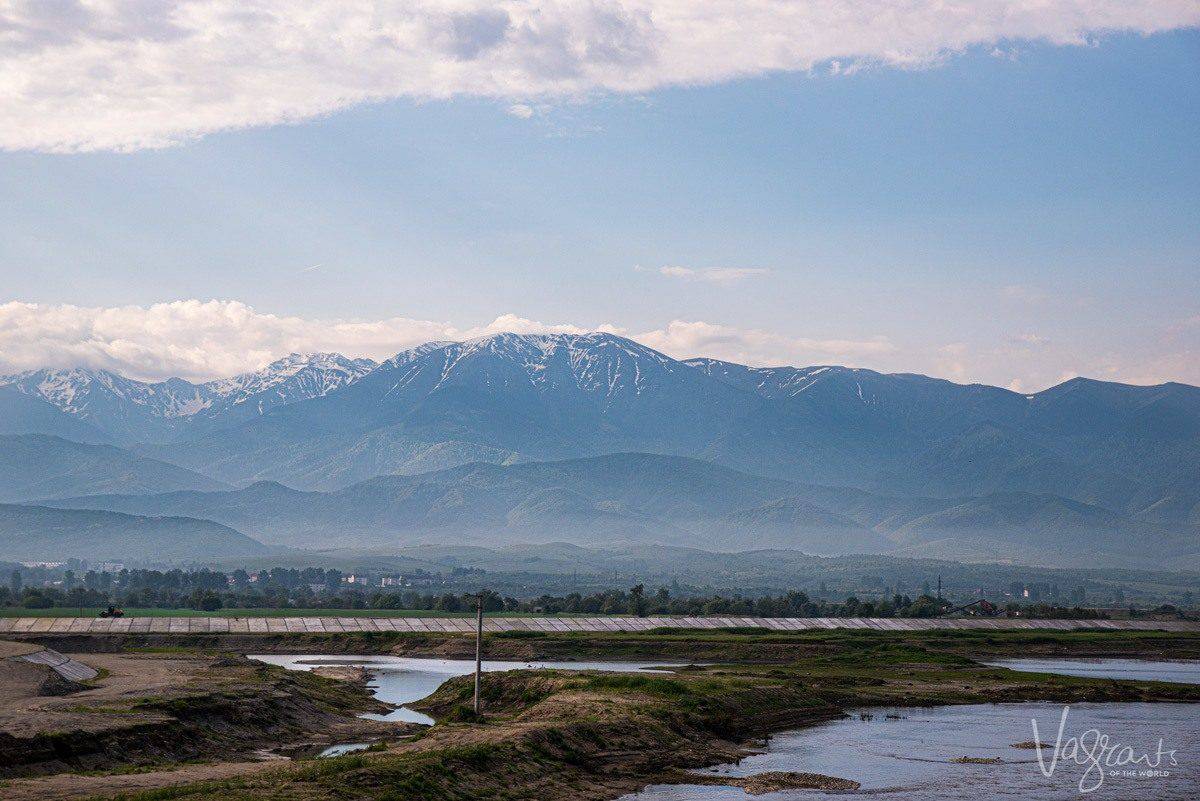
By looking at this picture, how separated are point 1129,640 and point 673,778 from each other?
104081 mm

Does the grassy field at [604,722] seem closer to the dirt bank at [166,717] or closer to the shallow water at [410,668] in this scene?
the dirt bank at [166,717]

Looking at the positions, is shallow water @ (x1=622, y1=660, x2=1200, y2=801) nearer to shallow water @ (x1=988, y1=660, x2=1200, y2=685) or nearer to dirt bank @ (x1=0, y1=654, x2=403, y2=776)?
dirt bank @ (x1=0, y1=654, x2=403, y2=776)

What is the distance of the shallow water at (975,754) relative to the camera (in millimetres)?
53219

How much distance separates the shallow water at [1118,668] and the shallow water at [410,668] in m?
31.2

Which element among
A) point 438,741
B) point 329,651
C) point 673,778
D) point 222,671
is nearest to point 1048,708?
point 673,778

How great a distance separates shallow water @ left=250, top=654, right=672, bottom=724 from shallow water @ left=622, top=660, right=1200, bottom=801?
70.2 feet

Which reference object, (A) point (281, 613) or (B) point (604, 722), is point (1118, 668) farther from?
(A) point (281, 613)

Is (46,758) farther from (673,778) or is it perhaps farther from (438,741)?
(673,778)

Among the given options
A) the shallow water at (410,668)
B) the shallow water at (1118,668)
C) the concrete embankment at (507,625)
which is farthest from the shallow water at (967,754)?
the concrete embankment at (507,625)

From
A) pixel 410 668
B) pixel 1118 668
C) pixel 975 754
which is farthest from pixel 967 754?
pixel 1118 668

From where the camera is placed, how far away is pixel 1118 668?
121 meters

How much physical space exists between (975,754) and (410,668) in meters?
63.4

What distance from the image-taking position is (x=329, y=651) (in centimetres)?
13775

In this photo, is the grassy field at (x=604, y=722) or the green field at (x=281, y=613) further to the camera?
the green field at (x=281, y=613)
